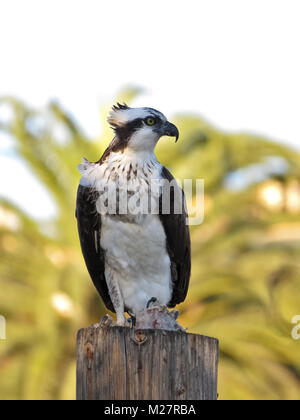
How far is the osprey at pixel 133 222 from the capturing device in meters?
5.45

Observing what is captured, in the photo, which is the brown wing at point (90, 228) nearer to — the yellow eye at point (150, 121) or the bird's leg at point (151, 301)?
the bird's leg at point (151, 301)

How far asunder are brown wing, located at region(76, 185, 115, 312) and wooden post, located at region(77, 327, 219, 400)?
5.04 feet

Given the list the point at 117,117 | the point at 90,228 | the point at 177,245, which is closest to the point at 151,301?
the point at 177,245

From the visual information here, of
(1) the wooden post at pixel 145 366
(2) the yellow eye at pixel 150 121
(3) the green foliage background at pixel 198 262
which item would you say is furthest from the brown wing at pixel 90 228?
(3) the green foliage background at pixel 198 262

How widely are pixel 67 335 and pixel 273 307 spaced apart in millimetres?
4612

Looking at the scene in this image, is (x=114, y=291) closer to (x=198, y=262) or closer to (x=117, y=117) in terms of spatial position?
(x=117, y=117)

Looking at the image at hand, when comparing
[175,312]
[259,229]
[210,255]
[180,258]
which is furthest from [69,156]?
[175,312]

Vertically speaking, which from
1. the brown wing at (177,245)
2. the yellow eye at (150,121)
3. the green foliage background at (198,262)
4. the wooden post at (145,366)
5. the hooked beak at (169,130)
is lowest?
the wooden post at (145,366)

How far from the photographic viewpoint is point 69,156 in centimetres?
1384

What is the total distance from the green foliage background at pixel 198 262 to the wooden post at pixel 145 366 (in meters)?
9.02

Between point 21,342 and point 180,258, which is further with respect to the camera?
point 21,342

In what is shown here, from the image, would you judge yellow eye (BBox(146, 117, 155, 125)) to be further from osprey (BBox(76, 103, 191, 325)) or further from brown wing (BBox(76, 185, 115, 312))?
brown wing (BBox(76, 185, 115, 312))
